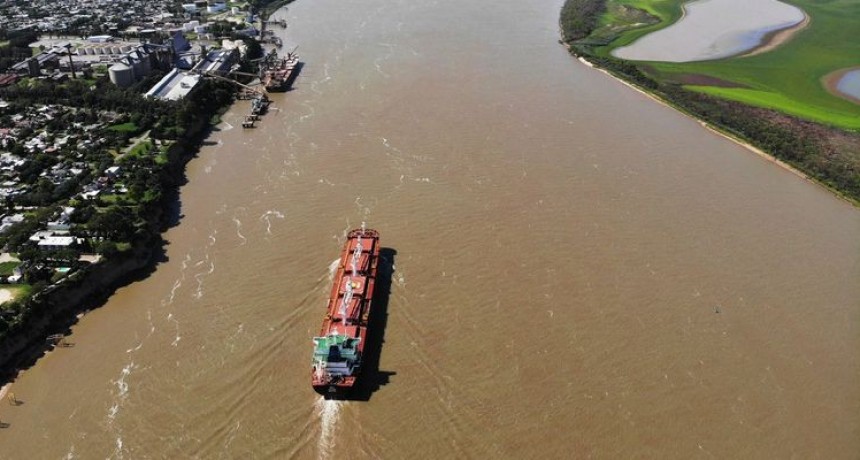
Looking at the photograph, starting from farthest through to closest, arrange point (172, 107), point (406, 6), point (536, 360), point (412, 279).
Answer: point (406, 6) → point (172, 107) → point (412, 279) → point (536, 360)

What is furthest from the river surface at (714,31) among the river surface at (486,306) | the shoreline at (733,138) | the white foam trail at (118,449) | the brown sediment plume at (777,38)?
the white foam trail at (118,449)

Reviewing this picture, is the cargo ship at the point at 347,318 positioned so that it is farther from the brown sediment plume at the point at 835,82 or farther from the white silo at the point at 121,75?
the brown sediment plume at the point at 835,82

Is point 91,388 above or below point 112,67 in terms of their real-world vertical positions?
below

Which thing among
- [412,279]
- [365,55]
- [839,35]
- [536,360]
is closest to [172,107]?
[365,55]

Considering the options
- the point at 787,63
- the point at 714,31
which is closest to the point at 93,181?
the point at 787,63

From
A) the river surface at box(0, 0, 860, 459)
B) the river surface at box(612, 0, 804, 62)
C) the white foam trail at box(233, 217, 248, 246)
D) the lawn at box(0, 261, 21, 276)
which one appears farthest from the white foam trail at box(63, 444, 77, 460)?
the river surface at box(612, 0, 804, 62)

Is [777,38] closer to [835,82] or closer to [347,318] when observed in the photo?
[835,82]

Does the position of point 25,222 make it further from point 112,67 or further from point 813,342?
point 813,342
